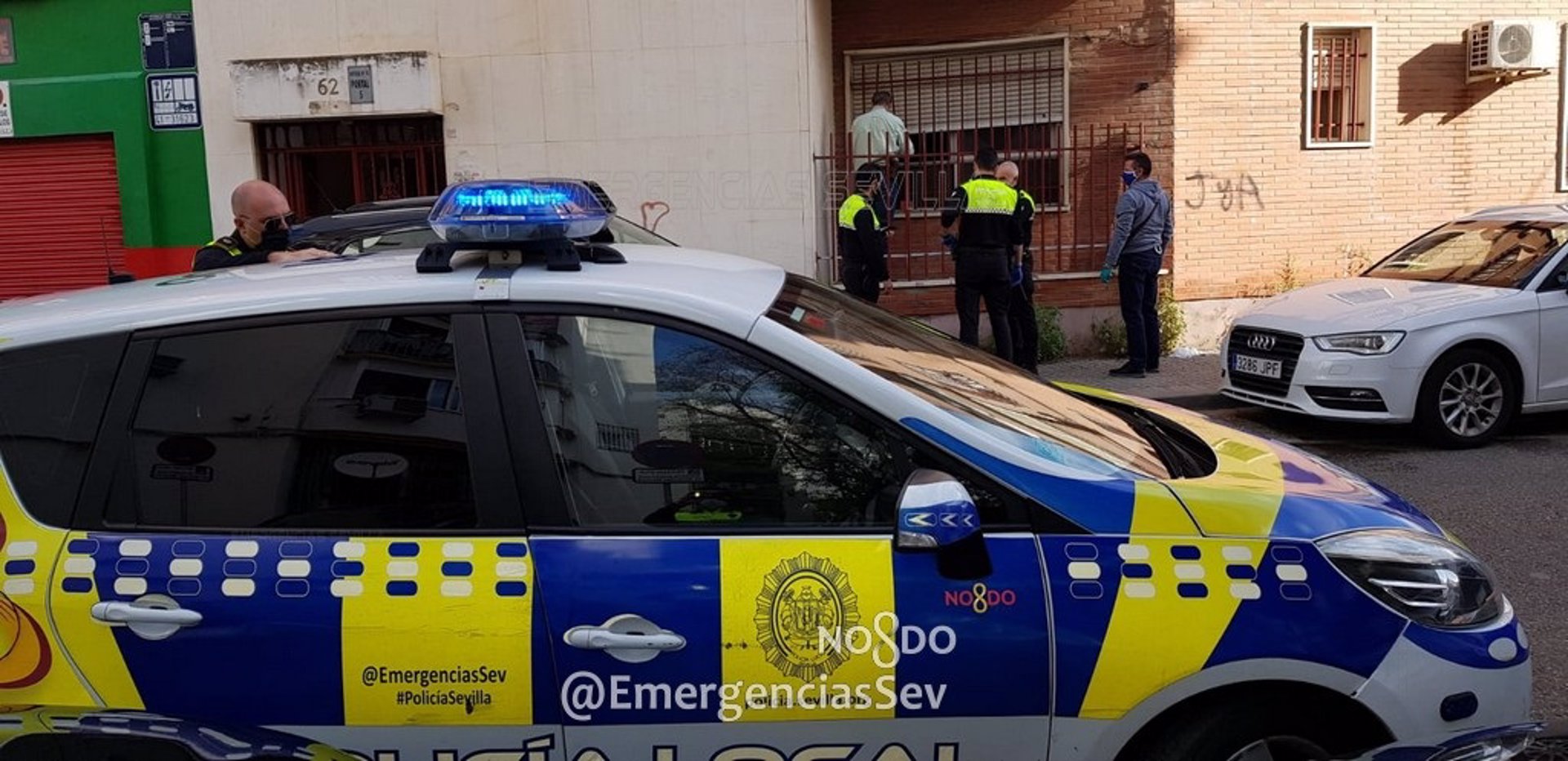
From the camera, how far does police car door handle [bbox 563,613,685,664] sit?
255 cm

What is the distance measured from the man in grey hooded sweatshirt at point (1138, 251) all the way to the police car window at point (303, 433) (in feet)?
27.5

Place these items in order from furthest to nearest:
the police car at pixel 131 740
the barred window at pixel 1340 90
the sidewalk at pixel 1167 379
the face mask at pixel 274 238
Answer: the barred window at pixel 1340 90 → the sidewalk at pixel 1167 379 → the face mask at pixel 274 238 → the police car at pixel 131 740

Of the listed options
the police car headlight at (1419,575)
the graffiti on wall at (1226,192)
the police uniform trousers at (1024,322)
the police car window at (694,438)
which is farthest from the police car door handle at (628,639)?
the graffiti on wall at (1226,192)

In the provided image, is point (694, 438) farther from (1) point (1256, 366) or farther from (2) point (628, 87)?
(2) point (628, 87)

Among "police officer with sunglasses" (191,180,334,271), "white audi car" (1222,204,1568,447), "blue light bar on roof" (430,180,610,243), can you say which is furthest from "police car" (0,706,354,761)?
"white audi car" (1222,204,1568,447)

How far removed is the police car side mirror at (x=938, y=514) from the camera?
2.57 metres

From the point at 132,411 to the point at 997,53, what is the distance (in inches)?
420

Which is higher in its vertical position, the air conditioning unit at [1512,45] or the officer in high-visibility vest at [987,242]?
the air conditioning unit at [1512,45]

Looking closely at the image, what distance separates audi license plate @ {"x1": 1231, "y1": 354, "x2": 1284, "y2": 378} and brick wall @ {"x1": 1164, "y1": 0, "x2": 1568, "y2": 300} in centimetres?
381

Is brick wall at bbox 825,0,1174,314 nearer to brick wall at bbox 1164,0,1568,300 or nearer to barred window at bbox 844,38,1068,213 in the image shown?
barred window at bbox 844,38,1068,213

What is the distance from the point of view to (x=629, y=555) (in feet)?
8.59

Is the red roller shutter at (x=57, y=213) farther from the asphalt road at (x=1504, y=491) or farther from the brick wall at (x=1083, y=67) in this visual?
the asphalt road at (x=1504, y=491)

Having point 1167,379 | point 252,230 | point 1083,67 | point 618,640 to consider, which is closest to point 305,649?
point 618,640

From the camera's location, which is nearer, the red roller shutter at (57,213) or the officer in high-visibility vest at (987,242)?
the officer in high-visibility vest at (987,242)
